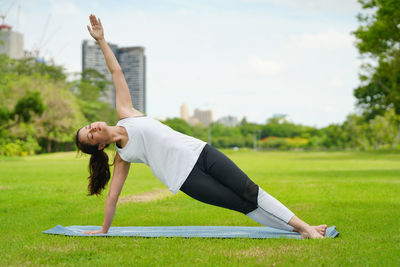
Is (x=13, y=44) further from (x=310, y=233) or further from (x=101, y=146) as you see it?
(x=310, y=233)

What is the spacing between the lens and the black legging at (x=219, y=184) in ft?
12.3

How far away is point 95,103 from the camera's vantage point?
56.8m

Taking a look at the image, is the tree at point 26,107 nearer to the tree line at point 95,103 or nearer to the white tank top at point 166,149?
the tree line at point 95,103

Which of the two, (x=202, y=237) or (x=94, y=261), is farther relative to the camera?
(x=202, y=237)

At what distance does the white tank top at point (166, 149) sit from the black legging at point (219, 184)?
3.2 inches

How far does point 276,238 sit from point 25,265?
209cm

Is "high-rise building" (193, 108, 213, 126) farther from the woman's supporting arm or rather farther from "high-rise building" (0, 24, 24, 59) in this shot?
the woman's supporting arm

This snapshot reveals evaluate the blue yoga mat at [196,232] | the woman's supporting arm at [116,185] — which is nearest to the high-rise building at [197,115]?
the blue yoga mat at [196,232]

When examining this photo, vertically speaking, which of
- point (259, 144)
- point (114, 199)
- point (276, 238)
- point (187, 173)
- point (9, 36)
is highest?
point (9, 36)

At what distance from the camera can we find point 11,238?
13.9ft

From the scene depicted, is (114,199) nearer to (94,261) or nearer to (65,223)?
(94,261)

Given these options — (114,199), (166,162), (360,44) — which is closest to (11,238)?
(114,199)

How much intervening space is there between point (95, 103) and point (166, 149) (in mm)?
54867

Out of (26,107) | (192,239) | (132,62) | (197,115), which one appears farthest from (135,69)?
(192,239)
